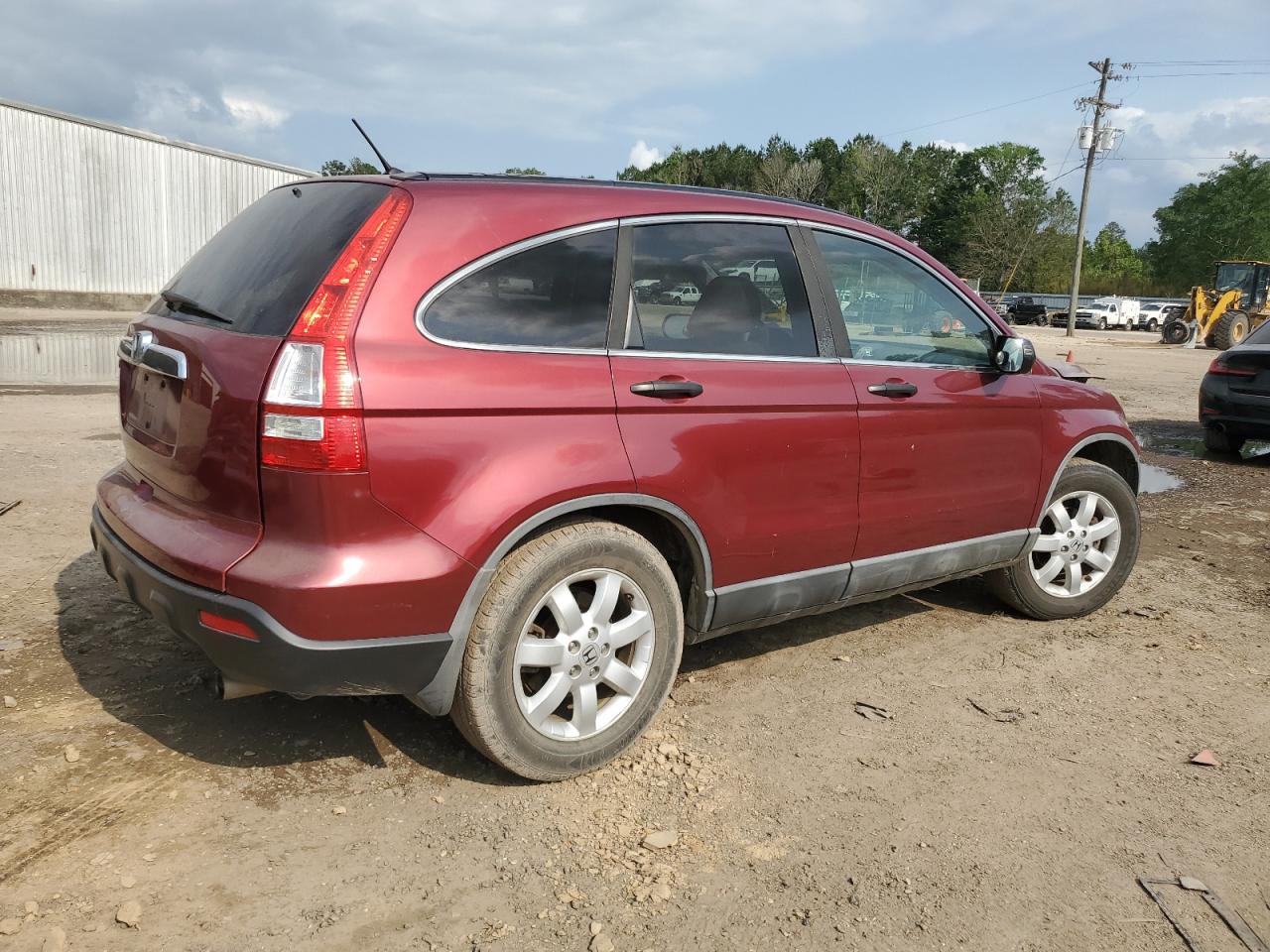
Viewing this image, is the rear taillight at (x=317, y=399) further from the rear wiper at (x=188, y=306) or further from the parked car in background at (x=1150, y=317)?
the parked car in background at (x=1150, y=317)

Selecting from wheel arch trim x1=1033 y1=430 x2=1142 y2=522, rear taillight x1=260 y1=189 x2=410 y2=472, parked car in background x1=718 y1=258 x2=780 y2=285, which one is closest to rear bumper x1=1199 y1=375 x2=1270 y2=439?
wheel arch trim x1=1033 y1=430 x2=1142 y2=522

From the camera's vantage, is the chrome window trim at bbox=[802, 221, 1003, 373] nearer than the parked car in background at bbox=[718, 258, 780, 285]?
No

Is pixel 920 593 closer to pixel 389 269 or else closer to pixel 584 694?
pixel 584 694

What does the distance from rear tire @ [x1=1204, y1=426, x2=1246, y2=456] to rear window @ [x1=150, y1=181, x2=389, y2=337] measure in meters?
9.44

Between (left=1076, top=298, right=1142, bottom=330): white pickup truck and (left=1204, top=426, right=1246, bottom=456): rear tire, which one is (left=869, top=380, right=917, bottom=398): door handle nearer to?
(left=1204, top=426, right=1246, bottom=456): rear tire

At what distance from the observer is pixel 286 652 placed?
8.52ft

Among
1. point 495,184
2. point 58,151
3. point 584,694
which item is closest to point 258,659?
point 584,694

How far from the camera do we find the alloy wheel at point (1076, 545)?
4703 millimetres

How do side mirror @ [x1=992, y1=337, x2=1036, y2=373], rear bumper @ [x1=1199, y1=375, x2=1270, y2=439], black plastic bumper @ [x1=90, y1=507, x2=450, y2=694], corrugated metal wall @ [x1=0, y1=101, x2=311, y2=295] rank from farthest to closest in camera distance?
1. corrugated metal wall @ [x1=0, y1=101, x2=311, y2=295]
2. rear bumper @ [x1=1199, y1=375, x2=1270, y2=439]
3. side mirror @ [x1=992, y1=337, x2=1036, y2=373]
4. black plastic bumper @ [x1=90, y1=507, x2=450, y2=694]

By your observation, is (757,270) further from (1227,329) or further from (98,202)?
(1227,329)

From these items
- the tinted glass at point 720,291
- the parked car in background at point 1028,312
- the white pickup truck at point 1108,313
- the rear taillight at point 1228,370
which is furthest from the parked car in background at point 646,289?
the parked car in background at point 1028,312

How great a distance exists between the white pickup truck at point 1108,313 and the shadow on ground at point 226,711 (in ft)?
165

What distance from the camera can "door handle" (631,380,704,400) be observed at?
10.2 ft

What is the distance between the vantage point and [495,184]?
9.90 ft
